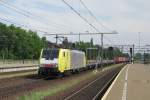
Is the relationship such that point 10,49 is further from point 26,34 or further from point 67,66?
point 67,66

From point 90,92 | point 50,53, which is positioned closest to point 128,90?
point 90,92

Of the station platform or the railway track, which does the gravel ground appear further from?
the station platform

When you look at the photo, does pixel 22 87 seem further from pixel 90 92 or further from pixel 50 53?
pixel 50 53

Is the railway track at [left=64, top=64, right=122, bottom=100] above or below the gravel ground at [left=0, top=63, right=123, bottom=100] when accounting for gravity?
below

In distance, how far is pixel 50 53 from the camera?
3856cm

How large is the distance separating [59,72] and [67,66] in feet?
10.4

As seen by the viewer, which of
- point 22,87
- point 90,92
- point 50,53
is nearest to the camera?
point 90,92

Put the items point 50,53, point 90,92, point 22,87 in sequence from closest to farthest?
point 90,92 → point 22,87 → point 50,53

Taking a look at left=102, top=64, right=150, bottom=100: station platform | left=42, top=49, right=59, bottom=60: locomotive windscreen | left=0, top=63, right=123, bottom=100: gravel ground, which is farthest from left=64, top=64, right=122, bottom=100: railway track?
left=42, top=49, right=59, bottom=60: locomotive windscreen

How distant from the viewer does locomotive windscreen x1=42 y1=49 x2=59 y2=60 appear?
38.1 metres

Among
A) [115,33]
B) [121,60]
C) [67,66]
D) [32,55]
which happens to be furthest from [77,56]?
[121,60]

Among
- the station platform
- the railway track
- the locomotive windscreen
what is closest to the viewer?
the railway track

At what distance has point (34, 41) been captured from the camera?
11894 cm

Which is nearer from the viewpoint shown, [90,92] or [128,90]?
[90,92]
